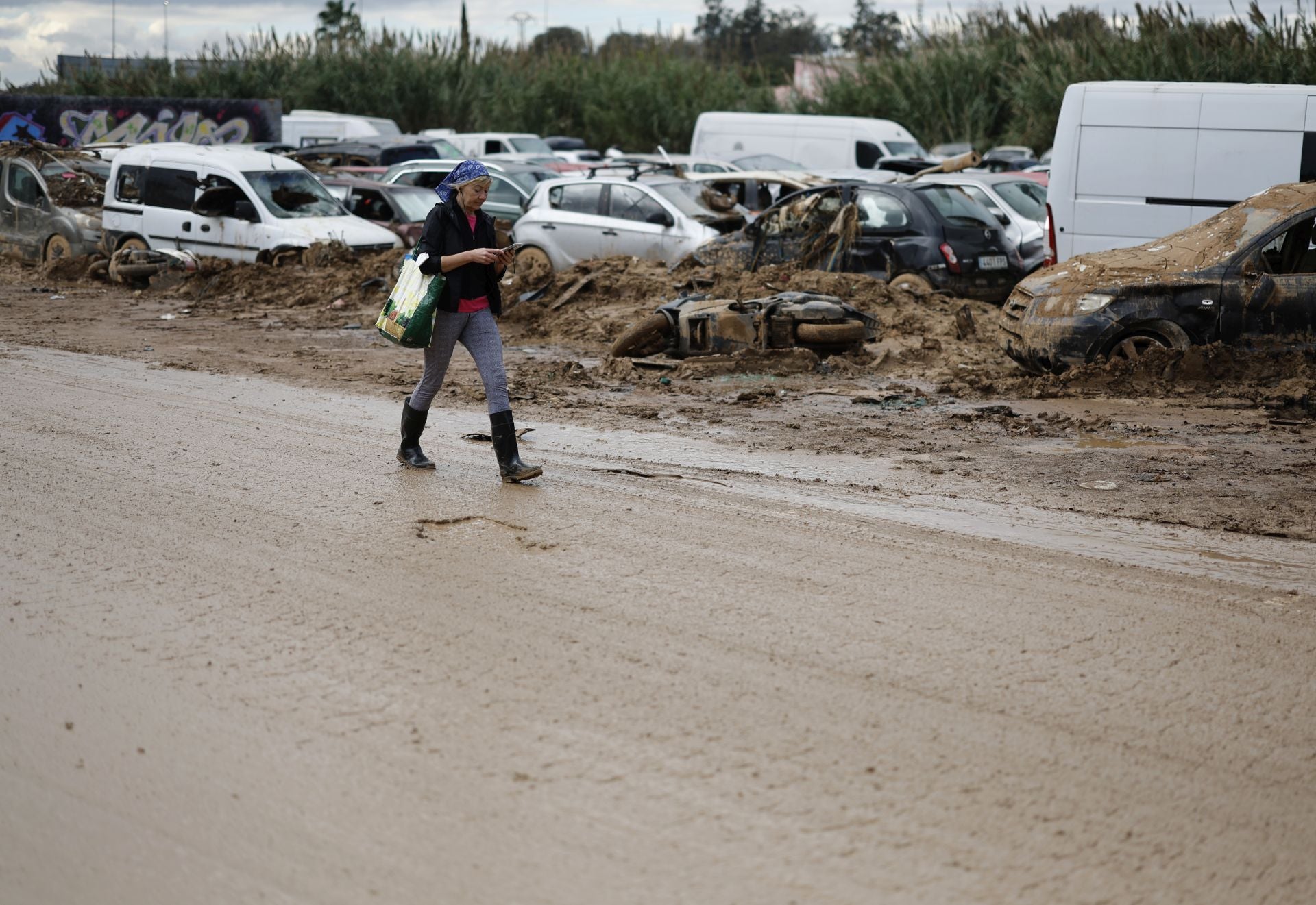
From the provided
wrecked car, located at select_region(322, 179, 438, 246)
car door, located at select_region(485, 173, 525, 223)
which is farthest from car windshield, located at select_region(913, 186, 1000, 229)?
wrecked car, located at select_region(322, 179, 438, 246)

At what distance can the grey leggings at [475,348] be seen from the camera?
301 inches

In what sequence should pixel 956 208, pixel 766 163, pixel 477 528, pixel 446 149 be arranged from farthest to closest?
pixel 446 149 → pixel 766 163 → pixel 956 208 → pixel 477 528

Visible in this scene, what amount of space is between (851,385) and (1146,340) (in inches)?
96.8

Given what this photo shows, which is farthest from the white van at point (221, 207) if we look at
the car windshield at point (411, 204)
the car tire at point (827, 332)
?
the car tire at point (827, 332)

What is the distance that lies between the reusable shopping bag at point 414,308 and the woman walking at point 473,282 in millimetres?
88

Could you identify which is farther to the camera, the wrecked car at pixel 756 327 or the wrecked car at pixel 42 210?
the wrecked car at pixel 42 210

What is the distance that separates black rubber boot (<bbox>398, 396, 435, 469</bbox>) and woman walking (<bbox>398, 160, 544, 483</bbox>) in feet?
1.45

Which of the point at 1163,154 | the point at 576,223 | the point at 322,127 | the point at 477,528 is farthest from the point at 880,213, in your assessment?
the point at 322,127

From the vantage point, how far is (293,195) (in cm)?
1888

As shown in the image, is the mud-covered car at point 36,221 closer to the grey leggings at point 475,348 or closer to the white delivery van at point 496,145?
the grey leggings at point 475,348

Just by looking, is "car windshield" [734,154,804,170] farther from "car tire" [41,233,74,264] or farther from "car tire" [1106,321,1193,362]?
"car tire" [1106,321,1193,362]

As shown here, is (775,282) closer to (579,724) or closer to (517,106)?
(579,724)

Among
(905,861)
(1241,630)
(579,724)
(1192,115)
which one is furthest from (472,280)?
(1192,115)

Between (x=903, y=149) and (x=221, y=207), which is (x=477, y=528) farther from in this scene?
(x=903, y=149)
